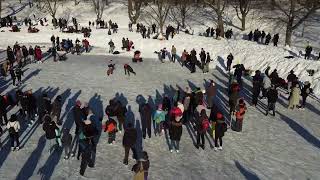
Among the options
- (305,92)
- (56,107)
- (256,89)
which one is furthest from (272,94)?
(56,107)

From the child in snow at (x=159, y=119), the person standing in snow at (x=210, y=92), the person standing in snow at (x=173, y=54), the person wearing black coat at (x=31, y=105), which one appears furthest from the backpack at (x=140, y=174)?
the person standing in snow at (x=173, y=54)

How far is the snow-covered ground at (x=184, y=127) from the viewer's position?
14.9m

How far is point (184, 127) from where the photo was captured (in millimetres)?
18625

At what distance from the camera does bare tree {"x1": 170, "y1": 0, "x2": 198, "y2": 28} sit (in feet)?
155

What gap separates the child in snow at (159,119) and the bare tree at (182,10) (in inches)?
1209

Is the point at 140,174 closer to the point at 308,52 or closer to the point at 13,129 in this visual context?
the point at 13,129

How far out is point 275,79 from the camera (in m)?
24.6

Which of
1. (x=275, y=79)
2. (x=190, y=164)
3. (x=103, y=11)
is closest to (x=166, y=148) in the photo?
(x=190, y=164)

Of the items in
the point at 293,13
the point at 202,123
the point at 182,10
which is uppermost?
the point at 182,10

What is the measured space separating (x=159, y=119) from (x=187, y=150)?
5.39 feet

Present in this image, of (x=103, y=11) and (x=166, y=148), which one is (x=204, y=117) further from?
(x=103, y=11)

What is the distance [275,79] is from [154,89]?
6817 mm

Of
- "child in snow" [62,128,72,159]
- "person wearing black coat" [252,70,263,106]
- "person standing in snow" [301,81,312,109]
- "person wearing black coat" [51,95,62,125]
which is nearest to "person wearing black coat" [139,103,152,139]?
"child in snow" [62,128,72,159]

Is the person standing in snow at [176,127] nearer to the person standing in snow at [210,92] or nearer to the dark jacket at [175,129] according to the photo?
the dark jacket at [175,129]
